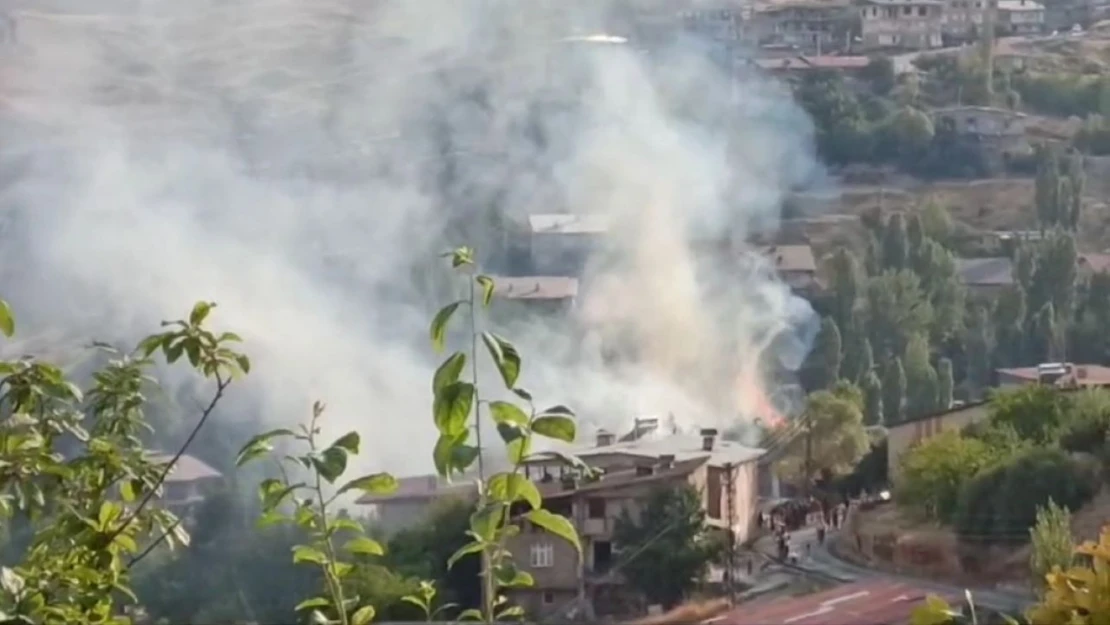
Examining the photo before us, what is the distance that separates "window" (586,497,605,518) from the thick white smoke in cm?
15

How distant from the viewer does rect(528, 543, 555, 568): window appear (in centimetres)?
212

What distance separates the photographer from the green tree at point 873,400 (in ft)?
7.39

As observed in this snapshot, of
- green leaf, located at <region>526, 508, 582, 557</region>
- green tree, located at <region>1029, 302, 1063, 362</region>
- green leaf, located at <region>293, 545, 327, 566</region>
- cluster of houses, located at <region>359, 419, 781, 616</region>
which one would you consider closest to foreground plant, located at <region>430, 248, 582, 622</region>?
green leaf, located at <region>526, 508, 582, 557</region>

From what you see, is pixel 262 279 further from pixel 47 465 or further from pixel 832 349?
pixel 47 465

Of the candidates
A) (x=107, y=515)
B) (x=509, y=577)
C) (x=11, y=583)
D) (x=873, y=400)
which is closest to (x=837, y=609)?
(x=873, y=400)

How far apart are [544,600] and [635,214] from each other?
1.84ft

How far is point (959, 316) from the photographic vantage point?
2289 mm

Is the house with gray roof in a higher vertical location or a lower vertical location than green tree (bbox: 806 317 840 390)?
higher

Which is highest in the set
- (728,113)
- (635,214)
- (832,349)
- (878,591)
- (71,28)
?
(71,28)

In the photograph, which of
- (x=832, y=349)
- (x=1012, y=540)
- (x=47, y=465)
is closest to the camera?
(x=47, y=465)

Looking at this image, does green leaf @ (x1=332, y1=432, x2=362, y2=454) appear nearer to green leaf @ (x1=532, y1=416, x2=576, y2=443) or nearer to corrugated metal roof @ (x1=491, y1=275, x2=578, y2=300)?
green leaf @ (x1=532, y1=416, x2=576, y2=443)

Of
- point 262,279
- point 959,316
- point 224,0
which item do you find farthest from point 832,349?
point 224,0

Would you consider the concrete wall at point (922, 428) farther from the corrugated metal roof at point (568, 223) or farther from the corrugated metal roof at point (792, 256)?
the corrugated metal roof at point (568, 223)

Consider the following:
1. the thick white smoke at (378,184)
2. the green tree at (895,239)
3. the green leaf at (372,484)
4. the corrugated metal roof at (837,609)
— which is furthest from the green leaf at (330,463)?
the green tree at (895,239)
